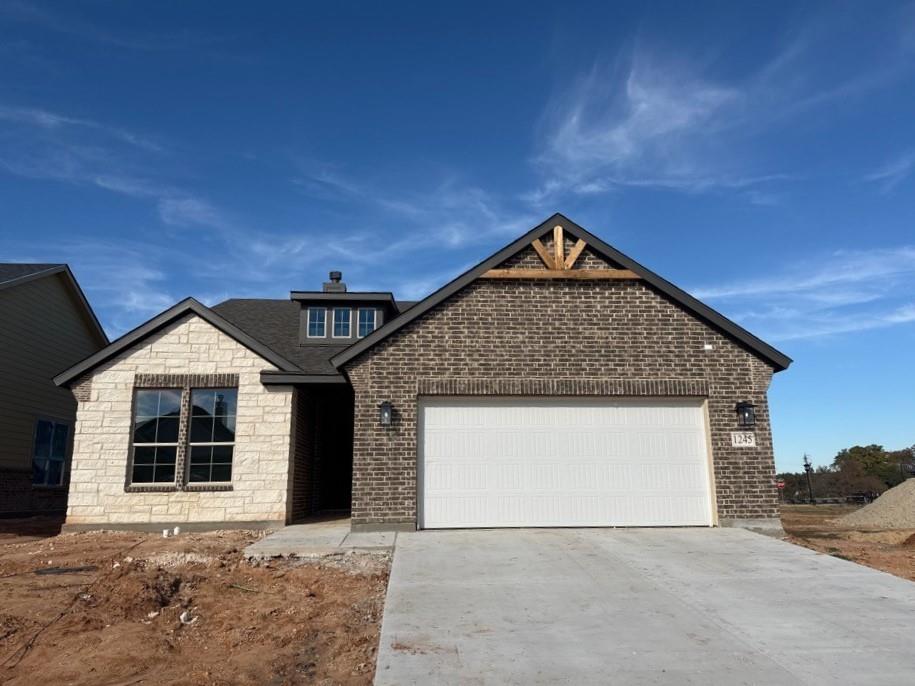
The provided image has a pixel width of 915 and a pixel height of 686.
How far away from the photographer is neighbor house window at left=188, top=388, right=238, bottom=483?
1334 centimetres

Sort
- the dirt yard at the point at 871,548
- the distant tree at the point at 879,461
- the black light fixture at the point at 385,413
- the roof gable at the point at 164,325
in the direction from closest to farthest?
the dirt yard at the point at 871,548 < the black light fixture at the point at 385,413 < the roof gable at the point at 164,325 < the distant tree at the point at 879,461

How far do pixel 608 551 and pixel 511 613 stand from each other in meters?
3.39

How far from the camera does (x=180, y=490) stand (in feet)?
43.2

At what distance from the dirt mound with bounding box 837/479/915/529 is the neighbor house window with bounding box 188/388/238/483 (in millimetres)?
16789

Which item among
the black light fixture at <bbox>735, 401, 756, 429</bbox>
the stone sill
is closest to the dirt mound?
the black light fixture at <bbox>735, 401, 756, 429</bbox>

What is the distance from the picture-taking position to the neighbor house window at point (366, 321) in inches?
663

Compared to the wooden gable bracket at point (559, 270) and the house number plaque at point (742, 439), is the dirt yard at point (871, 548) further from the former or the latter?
the wooden gable bracket at point (559, 270)

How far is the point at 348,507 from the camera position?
17.5 m

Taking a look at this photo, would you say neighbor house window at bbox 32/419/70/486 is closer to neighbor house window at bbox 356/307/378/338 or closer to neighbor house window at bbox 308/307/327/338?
neighbor house window at bbox 308/307/327/338

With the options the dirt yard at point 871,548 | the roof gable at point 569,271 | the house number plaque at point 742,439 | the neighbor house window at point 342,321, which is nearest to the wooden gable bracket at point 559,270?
the roof gable at point 569,271

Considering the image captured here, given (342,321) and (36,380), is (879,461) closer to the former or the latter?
(342,321)

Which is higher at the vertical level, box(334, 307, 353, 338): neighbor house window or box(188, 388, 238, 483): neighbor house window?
box(334, 307, 353, 338): neighbor house window

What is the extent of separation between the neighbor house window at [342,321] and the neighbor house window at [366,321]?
0.93ft

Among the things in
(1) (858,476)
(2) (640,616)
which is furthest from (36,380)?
(1) (858,476)
